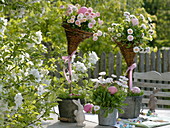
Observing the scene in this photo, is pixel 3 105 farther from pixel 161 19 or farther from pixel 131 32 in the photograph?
pixel 161 19

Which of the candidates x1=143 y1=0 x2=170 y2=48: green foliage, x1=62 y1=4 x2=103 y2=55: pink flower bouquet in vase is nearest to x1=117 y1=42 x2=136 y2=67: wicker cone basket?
x1=62 y1=4 x2=103 y2=55: pink flower bouquet in vase

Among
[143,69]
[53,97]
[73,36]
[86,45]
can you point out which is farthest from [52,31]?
[53,97]

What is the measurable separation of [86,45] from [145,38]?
10.2 feet

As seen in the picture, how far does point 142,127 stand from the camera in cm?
390

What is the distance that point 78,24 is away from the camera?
421cm

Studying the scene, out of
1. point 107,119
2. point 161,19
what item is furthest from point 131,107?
point 161,19

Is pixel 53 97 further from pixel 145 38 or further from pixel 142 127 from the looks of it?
pixel 145 38

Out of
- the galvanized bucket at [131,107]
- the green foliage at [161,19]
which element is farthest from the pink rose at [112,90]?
the green foliage at [161,19]

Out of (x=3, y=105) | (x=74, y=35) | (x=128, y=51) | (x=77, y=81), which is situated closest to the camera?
(x=3, y=105)

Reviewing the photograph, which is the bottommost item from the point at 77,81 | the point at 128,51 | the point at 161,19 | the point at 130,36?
the point at 77,81

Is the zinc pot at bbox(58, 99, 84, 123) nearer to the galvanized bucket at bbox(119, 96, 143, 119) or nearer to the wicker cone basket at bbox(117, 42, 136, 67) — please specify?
the galvanized bucket at bbox(119, 96, 143, 119)

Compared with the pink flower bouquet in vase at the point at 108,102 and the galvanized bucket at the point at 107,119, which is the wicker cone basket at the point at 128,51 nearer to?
the pink flower bouquet in vase at the point at 108,102

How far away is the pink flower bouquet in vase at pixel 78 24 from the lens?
423cm

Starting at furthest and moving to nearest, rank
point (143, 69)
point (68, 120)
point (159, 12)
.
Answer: point (159, 12), point (143, 69), point (68, 120)
